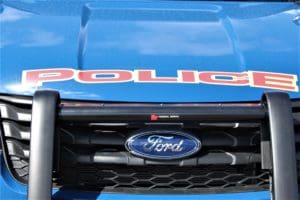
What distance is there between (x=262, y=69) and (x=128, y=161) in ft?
2.65

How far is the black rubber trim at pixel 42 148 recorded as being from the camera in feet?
10.0

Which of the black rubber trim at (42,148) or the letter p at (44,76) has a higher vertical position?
the letter p at (44,76)

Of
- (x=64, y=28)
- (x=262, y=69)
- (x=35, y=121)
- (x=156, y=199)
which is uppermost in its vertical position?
(x=64, y=28)

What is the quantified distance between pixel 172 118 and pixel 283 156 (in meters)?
0.52

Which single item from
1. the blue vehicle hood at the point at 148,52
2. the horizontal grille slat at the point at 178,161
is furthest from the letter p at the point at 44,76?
the horizontal grille slat at the point at 178,161

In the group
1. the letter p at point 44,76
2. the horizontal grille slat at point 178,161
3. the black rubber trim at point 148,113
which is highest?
the letter p at point 44,76

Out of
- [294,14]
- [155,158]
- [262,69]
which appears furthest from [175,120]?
[294,14]

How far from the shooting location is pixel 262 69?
11.3 ft

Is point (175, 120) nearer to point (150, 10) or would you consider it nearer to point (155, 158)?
point (155, 158)

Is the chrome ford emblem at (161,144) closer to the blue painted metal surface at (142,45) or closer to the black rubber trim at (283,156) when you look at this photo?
the blue painted metal surface at (142,45)

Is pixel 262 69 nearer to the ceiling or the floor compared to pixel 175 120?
nearer to the ceiling

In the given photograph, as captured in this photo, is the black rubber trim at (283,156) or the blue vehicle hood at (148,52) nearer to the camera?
the black rubber trim at (283,156)

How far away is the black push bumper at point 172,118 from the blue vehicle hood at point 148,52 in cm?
13

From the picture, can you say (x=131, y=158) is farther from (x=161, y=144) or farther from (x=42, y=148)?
(x=42, y=148)
